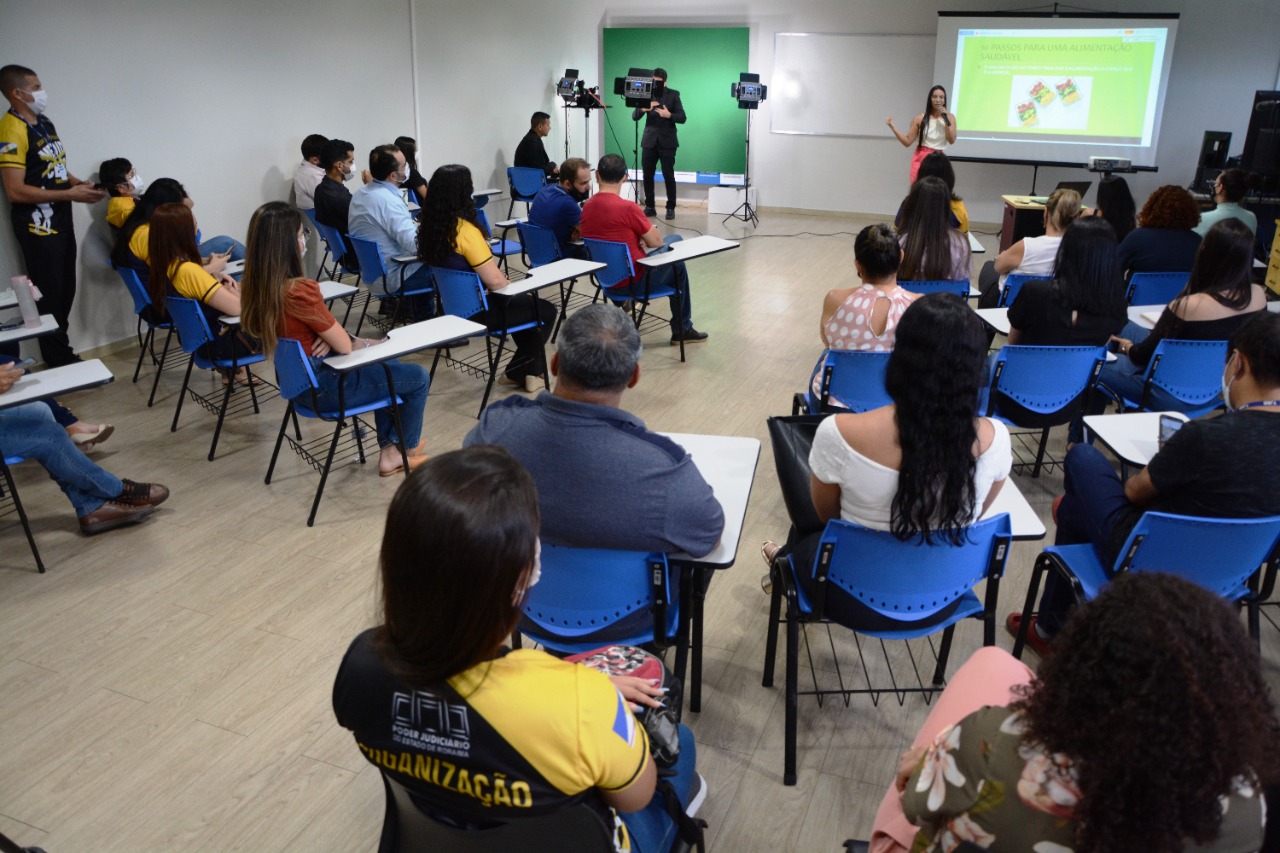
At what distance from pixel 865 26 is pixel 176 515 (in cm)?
879

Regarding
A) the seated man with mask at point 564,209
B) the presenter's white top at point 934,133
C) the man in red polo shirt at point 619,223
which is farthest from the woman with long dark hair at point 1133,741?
the presenter's white top at point 934,133

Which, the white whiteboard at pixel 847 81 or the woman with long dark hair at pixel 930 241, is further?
the white whiteboard at pixel 847 81

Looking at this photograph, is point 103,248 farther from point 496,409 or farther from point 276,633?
point 496,409

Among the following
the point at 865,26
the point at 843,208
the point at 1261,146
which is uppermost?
the point at 865,26

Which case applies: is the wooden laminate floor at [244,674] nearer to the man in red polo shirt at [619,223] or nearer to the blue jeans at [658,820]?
the blue jeans at [658,820]

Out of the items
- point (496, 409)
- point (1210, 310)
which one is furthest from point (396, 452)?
point (1210, 310)

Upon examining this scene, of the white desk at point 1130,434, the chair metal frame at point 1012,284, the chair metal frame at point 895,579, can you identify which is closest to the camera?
the chair metal frame at point 895,579

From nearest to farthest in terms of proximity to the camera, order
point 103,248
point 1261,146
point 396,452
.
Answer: point 396,452 → point 103,248 → point 1261,146

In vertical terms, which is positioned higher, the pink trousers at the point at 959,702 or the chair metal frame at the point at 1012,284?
the chair metal frame at the point at 1012,284

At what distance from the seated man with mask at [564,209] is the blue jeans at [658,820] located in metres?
4.56

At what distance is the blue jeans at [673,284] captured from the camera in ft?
18.2

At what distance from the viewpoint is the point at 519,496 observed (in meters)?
1.23

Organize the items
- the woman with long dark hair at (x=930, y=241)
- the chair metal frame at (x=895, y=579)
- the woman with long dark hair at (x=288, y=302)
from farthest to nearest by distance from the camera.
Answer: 1. the woman with long dark hair at (x=930, y=241)
2. the woman with long dark hair at (x=288, y=302)
3. the chair metal frame at (x=895, y=579)

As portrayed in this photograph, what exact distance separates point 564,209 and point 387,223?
1.11 m
